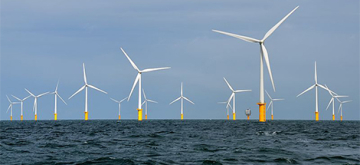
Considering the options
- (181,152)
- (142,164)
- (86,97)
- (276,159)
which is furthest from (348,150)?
(86,97)

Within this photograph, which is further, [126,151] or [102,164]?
[126,151]

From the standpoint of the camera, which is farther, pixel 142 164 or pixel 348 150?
pixel 348 150

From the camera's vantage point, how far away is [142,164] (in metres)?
23.6

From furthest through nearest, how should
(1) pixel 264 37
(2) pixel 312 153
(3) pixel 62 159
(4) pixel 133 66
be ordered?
1. (4) pixel 133 66
2. (1) pixel 264 37
3. (2) pixel 312 153
4. (3) pixel 62 159

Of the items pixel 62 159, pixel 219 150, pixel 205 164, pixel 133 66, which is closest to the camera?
pixel 205 164

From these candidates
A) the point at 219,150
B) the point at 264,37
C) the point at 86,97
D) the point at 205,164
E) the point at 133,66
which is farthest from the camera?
the point at 86,97

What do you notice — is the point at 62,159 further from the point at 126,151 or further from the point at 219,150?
the point at 219,150

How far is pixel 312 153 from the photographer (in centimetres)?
2853

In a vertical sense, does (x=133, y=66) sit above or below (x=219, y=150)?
above

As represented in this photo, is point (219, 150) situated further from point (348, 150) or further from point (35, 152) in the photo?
point (35, 152)

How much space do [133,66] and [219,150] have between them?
101 meters

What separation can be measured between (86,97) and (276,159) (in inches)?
6329

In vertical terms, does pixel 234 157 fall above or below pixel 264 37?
below

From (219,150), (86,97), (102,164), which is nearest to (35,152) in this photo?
(102,164)
